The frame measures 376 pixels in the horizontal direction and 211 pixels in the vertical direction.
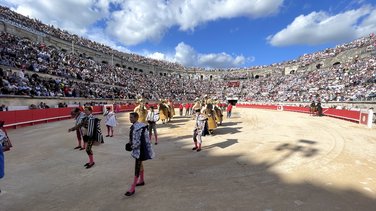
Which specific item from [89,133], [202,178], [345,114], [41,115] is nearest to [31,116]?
[41,115]

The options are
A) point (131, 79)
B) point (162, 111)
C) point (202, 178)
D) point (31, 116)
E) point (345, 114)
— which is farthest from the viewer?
point (131, 79)

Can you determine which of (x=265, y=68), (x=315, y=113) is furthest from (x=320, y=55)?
(x=315, y=113)

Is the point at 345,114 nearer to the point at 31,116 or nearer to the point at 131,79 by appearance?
the point at 31,116

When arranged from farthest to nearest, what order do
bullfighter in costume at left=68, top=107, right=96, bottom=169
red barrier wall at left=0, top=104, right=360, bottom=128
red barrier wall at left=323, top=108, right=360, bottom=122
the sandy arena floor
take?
red barrier wall at left=323, top=108, right=360, bottom=122
red barrier wall at left=0, top=104, right=360, bottom=128
bullfighter in costume at left=68, top=107, right=96, bottom=169
the sandy arena floor

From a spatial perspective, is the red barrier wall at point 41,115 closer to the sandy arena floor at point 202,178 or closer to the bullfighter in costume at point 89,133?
the sandy arena floor at point 202,178

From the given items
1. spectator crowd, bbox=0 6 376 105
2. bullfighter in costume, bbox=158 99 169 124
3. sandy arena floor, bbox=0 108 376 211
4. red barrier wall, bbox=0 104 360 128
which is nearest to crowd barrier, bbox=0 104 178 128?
red barrier wall, bbox=0 104 360 128

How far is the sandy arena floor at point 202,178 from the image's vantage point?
15.1 ft

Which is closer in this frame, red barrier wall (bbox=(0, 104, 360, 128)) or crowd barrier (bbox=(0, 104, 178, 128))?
crowd barrier (bbox=(0, 104, 178, 128))

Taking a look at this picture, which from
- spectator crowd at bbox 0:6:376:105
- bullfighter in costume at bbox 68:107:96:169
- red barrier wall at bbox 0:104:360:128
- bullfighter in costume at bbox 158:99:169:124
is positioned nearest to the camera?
bullfighter in costume at bbox 68:107:96:169

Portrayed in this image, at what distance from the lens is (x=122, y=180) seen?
580cm

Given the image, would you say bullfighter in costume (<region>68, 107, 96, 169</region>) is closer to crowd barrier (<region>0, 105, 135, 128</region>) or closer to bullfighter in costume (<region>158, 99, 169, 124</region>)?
bullfighter in costume (<region>158, 99, 169, 124</region>)

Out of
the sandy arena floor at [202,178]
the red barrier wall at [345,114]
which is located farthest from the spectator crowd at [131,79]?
the sandy arena floor at [202,178]

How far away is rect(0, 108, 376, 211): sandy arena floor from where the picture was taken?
459 cm

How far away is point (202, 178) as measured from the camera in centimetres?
589
